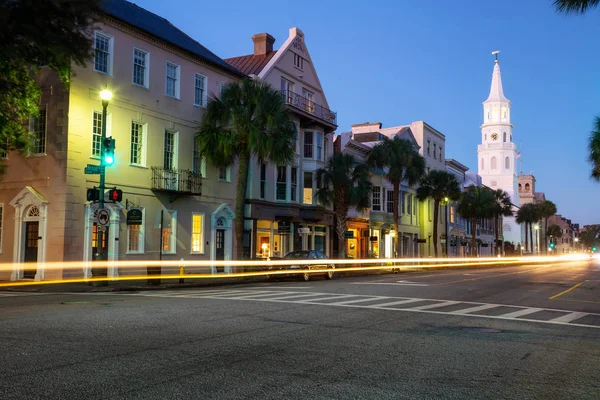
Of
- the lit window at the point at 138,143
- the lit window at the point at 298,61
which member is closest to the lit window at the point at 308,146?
the lit window at the point at 298,61

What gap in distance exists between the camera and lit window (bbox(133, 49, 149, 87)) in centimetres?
2834

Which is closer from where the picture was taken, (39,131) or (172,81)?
(39,131)

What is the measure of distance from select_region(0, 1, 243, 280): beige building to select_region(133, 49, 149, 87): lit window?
2.0 inches

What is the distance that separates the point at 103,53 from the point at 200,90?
23.1 ft

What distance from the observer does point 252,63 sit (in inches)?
1581

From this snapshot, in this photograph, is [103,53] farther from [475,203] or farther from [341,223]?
[475,203]

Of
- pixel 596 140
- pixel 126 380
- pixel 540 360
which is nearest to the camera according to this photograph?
pixel 126 380

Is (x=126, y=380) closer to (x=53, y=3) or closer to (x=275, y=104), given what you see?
(x=53, y=3)

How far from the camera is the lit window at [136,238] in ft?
90.5

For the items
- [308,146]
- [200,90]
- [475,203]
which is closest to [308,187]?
[308,146]

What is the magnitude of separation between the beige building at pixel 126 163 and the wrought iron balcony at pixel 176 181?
2.1 inches

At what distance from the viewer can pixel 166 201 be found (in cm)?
2981

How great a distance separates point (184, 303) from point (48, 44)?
8285mm

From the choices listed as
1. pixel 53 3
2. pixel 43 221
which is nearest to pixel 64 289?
pixel 43 221
